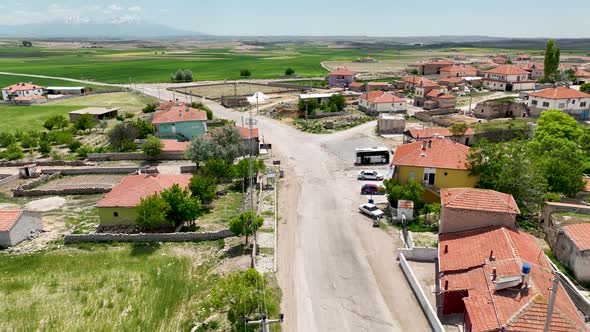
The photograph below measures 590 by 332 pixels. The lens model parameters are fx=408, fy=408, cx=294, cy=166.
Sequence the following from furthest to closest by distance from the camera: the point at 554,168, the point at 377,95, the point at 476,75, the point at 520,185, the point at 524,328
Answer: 1. the point at 476,75
2. the point at 377,95
3. the point at 554,168
4. the point at 520,185
5. the point at 524,328

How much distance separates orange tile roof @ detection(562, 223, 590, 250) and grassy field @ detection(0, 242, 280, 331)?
17.3 metres

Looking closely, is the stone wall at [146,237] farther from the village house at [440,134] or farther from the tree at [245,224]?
the village house at [440,134]

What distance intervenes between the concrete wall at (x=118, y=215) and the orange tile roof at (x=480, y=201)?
22.5 metres

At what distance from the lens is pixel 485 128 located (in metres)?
54.1

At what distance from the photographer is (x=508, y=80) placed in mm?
92938

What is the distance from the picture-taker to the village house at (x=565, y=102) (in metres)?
61.5

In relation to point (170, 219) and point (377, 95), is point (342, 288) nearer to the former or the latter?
point (170, 219)

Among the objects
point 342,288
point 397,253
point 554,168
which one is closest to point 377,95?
point 554,168

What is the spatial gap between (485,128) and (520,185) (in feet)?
86.9

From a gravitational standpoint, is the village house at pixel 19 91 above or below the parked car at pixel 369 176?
above

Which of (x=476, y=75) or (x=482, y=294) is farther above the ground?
(x=476, y=75)

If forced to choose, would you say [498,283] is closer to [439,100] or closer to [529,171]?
[529,171]

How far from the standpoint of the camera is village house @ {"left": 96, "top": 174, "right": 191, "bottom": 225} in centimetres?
3073

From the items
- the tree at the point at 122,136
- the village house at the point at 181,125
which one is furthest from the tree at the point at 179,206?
the village house at the point at 181,125
